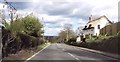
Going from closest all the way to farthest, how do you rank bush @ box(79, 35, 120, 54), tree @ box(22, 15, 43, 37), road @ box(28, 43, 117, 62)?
road @ box(28, 43, 117, 62) < bush @ box(79, 35, 120, 54) < tree @ box(22, 15, 43, 37)

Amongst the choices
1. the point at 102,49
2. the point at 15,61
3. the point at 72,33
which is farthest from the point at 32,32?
the point at 72,33

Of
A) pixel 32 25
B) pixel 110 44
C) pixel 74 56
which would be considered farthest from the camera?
pixel 32 25

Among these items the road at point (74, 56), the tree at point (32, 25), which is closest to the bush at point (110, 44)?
the road at point (74, 56)

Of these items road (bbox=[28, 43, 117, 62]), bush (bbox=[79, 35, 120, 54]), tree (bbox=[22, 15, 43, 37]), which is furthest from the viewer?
tree (bbox=[22, 15, 43, 37])

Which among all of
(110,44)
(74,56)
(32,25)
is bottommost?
(74,56)

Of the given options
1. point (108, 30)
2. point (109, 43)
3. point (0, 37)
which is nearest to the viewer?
point (0, 37)

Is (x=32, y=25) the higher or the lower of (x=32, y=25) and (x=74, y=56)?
the higher

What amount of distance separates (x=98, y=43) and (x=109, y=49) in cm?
905

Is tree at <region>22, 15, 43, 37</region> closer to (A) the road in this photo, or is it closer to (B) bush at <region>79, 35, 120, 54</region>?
(B) bush at <region>79, 35, 120, 54</region>

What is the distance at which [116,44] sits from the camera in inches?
1487

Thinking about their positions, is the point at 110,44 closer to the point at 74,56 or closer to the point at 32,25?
the point at 74,56

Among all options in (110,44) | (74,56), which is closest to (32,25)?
(110,44)

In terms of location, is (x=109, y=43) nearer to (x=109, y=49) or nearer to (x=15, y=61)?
(x=109, y=49)

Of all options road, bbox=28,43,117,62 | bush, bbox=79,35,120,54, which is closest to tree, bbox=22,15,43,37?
bush, bbox=79,35,120,54
